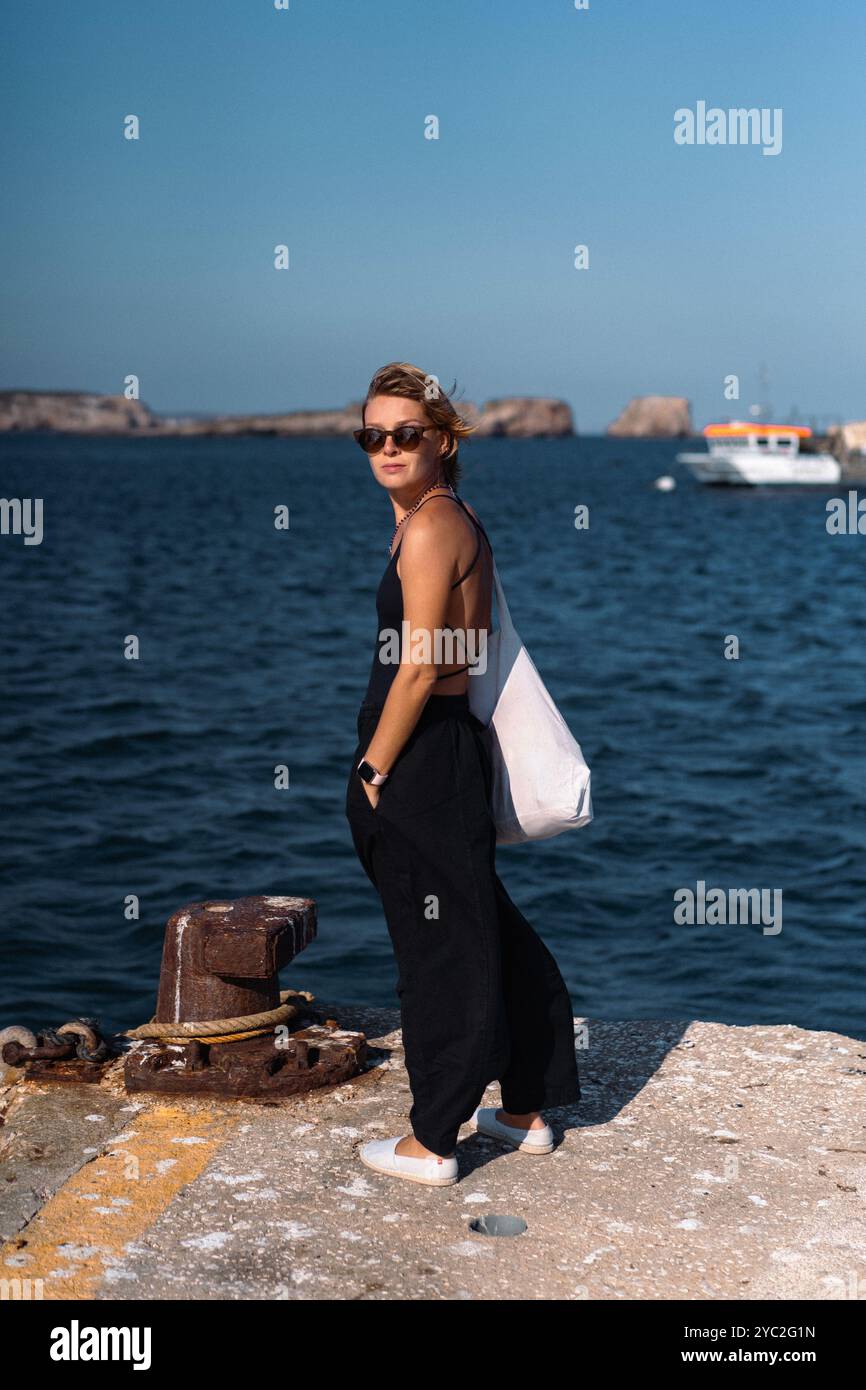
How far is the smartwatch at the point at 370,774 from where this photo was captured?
370 centimetres

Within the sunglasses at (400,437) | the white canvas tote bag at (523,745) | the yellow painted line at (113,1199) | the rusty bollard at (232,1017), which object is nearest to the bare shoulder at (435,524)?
the sunglasses at (400,437)

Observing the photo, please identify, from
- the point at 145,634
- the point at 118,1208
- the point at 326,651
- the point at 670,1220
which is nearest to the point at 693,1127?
the point at 670,1220

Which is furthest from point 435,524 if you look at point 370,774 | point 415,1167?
point 415,1167

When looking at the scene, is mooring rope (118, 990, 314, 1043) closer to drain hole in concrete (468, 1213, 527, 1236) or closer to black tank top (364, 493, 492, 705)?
drain hole in concrete (468, 1213, 527, 1236)

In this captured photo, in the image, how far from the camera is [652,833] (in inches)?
476

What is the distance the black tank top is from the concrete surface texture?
1.30m

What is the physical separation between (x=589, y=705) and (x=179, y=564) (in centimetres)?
1993

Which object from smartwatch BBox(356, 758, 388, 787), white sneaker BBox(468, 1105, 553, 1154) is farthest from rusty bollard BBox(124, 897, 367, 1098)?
smartwatch BBox(356, 758, 388, 787)

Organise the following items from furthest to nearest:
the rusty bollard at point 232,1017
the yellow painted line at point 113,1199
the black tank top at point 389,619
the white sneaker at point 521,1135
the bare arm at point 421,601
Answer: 1. the rusty bollard at point 232,1017
2. the white sneaker at point 521,1135
3. the black tank top at point 389,619
4. the bare arm at point 421,601
5. the yellow painted line at point 113,1199

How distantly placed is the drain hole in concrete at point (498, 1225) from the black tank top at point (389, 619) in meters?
1.33

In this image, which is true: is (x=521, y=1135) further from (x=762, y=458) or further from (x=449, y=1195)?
(x=762, y=458)

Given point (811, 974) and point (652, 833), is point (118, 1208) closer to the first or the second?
point (811, 974)

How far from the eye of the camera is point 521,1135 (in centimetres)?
407

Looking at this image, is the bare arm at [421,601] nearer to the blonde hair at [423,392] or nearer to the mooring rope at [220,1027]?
the blonde hair at [423,392]
